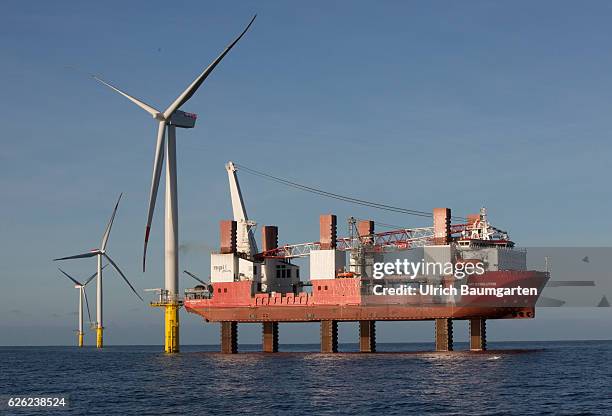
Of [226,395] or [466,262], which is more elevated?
[466,262]

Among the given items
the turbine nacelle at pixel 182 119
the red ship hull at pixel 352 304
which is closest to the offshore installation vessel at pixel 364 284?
the red ship hull at pixel 352 304

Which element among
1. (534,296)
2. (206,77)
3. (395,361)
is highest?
(206,77)

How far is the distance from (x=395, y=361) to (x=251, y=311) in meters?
23.1

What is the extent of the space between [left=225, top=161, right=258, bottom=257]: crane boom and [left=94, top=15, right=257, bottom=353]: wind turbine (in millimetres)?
12509

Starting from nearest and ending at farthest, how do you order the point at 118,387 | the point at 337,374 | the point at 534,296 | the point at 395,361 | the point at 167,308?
the point at 118,387
the point at 337,374
the point at 395,361
the point at 534,296
the point at 167,308

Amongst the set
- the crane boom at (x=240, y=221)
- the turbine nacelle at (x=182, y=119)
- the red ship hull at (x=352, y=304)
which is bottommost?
the red ship hull at (x=352, y=304)

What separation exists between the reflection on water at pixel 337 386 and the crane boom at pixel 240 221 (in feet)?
64.8

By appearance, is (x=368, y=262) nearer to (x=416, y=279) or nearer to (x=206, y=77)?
(x=416, y=279)

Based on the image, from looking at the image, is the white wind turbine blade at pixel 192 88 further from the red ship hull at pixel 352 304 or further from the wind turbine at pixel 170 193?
the red ship hull at pixel 352 304

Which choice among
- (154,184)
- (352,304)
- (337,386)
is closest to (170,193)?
(154,184)

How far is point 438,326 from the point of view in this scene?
350ft

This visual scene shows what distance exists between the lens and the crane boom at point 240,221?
121613mm

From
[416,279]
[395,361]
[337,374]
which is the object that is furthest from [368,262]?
[337,374]

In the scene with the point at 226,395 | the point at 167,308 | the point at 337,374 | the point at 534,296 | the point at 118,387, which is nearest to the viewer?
the point at 226,395
